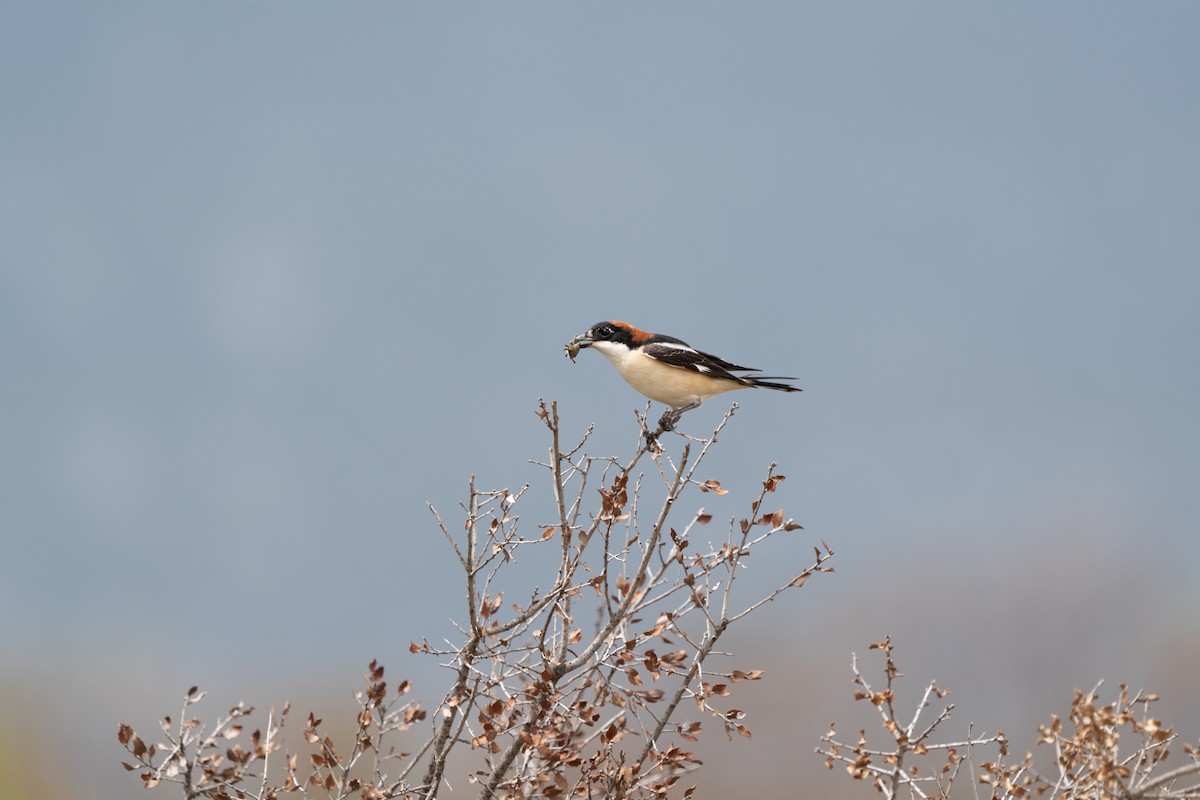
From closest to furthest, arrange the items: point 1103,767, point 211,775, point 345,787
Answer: point 1103,767 < point 211,775 < point 345,787

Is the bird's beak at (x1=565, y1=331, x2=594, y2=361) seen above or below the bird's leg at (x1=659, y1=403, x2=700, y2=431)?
above

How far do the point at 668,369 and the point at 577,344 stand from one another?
845 millimetres

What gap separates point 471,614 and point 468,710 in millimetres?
552

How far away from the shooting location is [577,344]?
8.87m

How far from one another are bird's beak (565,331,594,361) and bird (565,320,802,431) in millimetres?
92

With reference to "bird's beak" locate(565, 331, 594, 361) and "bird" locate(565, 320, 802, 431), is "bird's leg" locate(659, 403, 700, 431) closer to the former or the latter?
"bird" locate(565, 320, 802, 431)

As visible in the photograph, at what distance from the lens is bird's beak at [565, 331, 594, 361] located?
28.9ft

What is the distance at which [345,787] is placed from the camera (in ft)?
21.3

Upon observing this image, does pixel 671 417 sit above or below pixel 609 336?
below

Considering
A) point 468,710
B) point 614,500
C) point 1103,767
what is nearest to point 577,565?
point 614,500

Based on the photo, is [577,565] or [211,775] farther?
[577,565]

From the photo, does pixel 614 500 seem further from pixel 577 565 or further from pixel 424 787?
pixel 424 787

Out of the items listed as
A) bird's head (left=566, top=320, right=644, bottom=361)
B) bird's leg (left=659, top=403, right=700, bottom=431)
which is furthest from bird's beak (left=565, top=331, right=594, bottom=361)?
bird's leg (left=659, top=403, right=700, bottom=431)

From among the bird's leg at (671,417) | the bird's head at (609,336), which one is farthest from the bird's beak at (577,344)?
the bird's leg at (671,417)
